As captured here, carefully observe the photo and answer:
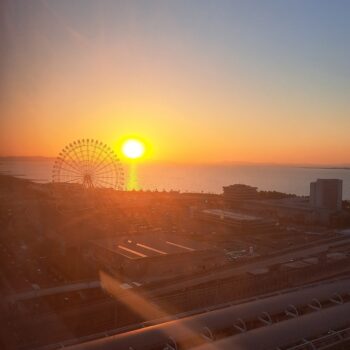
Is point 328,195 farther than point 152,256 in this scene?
Yes

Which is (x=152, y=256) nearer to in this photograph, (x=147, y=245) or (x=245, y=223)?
(x=147, y=245)

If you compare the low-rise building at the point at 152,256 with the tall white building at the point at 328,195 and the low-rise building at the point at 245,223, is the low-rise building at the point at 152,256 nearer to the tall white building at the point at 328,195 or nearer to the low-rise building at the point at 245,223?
the low-rise building at the point at 245,223

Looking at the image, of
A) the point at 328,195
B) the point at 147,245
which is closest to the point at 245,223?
the point at 147,245

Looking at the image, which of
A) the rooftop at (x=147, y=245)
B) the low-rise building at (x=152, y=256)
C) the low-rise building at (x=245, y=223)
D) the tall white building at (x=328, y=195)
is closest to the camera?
the low-rise building at (x=152, y=256)

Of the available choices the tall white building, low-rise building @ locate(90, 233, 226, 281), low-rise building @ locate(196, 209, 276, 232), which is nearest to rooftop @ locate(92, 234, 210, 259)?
low-rise building @ locate(90, 233, 226, 281)

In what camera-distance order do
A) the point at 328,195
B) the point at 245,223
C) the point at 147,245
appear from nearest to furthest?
the point at 147,245
the point at 245,223
the point at 328,195

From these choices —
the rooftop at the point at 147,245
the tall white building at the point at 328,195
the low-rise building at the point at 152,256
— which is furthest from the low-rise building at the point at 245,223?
the tall white building at the point at 328,195

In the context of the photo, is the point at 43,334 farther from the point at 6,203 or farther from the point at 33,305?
the point at 6,203

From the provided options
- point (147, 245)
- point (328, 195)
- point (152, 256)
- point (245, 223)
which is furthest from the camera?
point (328, 195)

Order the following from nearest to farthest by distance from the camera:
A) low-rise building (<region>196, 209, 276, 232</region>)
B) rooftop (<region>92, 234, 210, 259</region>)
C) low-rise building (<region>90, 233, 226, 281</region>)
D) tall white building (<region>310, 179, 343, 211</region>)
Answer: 1. low-rise building (<region>90, 233, 226, 281</region>)
2. rooftop (<region>92, 234, 210, 259</region>)
3. low-rise building (<region>196, 209, 276, 232</region>)
4. tall white building (<region>310, 179, 343, 211</region>)

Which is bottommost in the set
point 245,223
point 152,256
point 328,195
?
point 152,256

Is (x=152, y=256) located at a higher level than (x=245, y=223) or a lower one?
lower

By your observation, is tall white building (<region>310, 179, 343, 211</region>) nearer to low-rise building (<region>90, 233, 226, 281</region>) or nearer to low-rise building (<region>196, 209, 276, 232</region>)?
low-rise building (<region>196, 209, 276, 232</region>)
